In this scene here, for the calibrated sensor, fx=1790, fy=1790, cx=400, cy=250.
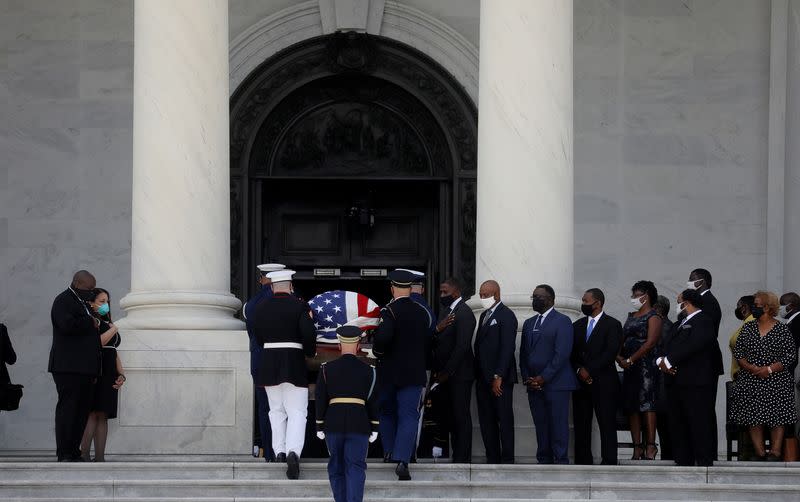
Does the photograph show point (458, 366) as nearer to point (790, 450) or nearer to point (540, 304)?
point (540, 304)

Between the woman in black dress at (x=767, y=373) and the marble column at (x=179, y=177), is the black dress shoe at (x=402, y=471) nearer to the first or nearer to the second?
the marble column at (x=179, y=177)

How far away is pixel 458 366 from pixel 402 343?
1.01 metres

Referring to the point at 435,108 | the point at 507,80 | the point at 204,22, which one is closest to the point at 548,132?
the point at 507,80

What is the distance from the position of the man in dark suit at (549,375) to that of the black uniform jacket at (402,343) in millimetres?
1485

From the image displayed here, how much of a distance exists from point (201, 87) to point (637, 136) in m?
8.45

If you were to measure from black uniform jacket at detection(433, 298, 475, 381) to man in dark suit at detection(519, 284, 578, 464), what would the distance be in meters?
0.76

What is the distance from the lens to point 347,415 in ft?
58.7


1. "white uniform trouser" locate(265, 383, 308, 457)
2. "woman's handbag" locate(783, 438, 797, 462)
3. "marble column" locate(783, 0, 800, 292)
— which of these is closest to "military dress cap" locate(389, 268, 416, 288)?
"white uniform trouser" locate(265, 383, 308, 457)

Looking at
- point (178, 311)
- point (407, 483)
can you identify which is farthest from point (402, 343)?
point (178, 311)

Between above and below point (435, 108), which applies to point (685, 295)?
below

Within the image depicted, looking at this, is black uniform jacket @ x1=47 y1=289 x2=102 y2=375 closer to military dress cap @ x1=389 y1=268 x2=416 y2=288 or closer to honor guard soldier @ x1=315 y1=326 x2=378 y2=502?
honor guard soldier @ x1=315 y1=326 x2=378 y2=502

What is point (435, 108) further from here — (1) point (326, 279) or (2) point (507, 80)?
(2) point (507, 80)

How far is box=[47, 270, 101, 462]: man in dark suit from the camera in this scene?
20.0 meters

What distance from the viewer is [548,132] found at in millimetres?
22109
